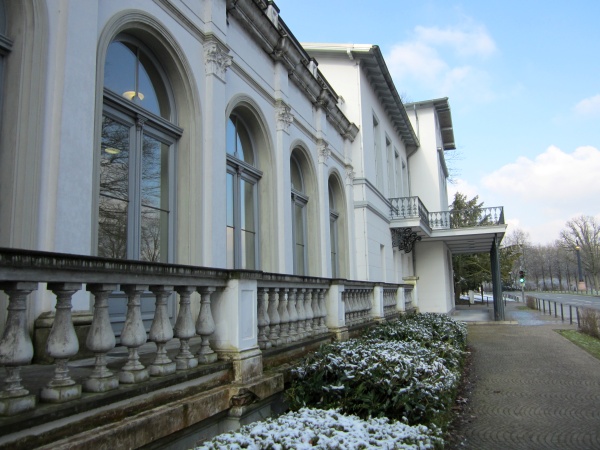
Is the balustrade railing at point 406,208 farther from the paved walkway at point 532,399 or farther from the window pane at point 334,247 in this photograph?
the paved walkway at point 532,399

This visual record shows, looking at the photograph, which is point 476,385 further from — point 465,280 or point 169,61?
point 465,280

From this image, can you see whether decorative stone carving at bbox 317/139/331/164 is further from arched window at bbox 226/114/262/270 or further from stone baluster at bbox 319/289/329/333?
stone baluster at bbox 319/289/329/333

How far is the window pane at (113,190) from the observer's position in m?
5.55

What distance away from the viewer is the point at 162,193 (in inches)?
261

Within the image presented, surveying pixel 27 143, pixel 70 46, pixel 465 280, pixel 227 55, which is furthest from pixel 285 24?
pixel 465 280

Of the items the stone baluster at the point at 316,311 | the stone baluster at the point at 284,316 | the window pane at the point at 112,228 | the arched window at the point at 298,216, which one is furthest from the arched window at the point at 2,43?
the arched window at the point at 298,216

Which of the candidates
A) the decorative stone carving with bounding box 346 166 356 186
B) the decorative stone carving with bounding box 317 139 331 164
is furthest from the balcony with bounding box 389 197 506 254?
the decorative stone carving with bounding box 317 139 331 164

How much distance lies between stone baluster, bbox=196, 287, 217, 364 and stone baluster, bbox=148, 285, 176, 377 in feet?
1.63

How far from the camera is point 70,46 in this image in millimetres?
4645

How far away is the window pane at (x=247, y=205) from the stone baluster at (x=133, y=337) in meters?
5.59

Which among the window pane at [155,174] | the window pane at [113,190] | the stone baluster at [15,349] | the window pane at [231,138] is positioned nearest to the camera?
the stone baluster at [15,349]

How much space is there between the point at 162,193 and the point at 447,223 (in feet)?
60.5

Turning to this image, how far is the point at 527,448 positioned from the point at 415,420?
126 cm

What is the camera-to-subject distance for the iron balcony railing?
19.2m
